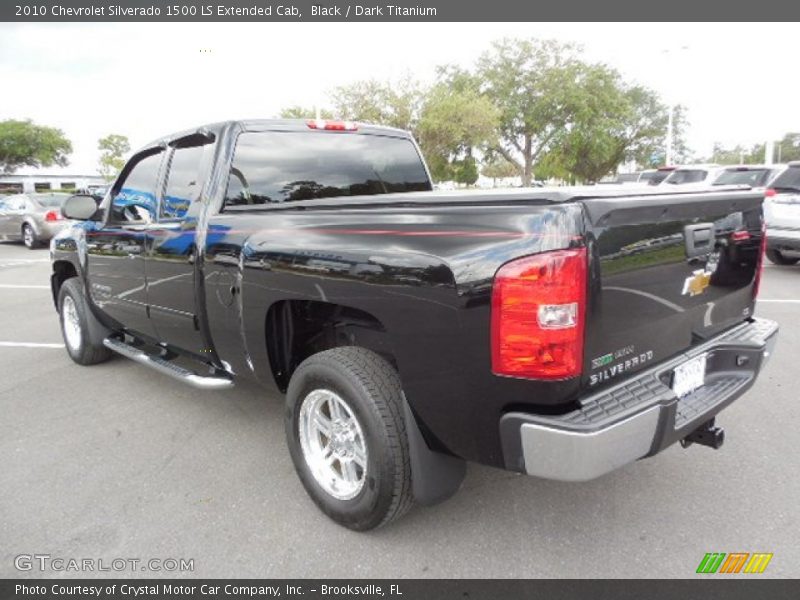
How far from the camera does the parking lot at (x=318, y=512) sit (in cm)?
244

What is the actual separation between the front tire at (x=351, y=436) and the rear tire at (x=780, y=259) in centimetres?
982

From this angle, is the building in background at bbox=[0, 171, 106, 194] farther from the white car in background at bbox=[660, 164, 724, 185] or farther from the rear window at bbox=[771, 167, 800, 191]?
the rear window at bbox=[771, 167, 800, 191]

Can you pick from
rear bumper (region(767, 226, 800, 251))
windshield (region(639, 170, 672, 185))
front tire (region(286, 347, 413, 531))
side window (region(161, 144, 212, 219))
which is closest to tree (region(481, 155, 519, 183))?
windshield (region(639, 170, 672, 185))

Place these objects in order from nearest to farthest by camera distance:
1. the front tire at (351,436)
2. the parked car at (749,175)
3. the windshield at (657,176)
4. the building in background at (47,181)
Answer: the front tire at (351,436)
the parked car at (749,175)
the windshield at (657,176)
the building in background at (47,181)

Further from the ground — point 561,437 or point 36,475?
point 561,437

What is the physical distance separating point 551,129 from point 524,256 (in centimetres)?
3631

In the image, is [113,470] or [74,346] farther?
[74,346]

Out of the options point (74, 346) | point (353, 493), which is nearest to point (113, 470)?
point (353, 493)

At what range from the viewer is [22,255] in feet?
47.6

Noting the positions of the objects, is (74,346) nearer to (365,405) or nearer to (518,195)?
(365,405)

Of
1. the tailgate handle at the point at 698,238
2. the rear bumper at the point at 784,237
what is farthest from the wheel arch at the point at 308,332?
the rear bumper at the point at 784,237

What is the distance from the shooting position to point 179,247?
11.2ft

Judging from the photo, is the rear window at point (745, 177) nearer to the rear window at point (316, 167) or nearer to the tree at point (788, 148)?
the rear window at point (316, 167)
